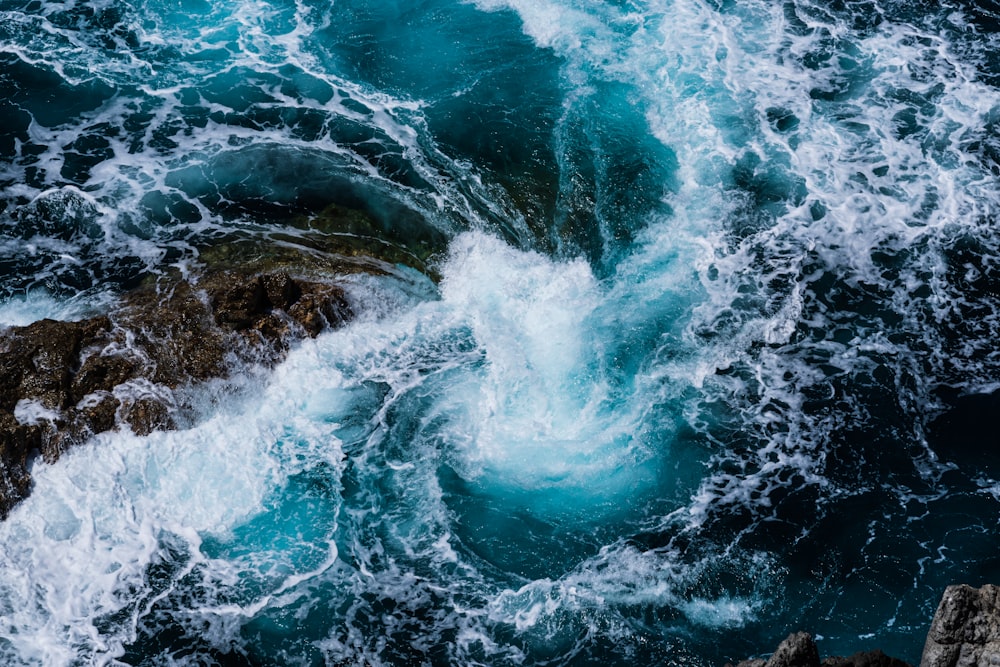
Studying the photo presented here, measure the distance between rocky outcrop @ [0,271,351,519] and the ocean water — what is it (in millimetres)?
475

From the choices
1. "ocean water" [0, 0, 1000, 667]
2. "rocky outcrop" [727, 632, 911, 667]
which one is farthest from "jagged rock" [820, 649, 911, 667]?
"ocean water" [0, 0, 1000, 667]

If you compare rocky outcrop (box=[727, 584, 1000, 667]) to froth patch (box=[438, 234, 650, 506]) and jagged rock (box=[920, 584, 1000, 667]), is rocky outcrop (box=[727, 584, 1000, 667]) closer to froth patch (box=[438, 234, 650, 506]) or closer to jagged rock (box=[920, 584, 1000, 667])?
jagged rock (box=[920, 584, 1000, 667])

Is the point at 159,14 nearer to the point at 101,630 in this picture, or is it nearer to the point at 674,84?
the point at 674,84

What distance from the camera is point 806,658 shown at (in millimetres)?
10672

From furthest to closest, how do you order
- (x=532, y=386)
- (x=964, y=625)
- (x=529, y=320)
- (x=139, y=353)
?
(x=529, y=320), (x=532, y=386), (x=139, y=353), (x=964, y=625)

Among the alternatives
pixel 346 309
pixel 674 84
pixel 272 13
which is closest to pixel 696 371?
pixel 346 309

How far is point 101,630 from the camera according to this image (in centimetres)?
1312

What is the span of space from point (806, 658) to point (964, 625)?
2279 mm

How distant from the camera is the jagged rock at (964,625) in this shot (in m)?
10.8

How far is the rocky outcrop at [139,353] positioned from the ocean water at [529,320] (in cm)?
48

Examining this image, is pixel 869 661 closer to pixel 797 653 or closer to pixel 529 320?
pixel 797 653

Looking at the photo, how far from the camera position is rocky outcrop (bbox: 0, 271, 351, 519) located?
1479 centimetres

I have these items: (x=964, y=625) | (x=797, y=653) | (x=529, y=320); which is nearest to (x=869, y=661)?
(x=797, y=653)

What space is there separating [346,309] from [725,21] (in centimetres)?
1518
